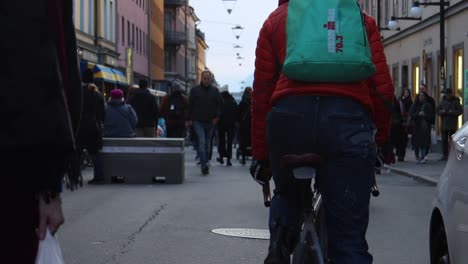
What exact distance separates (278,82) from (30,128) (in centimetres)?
205

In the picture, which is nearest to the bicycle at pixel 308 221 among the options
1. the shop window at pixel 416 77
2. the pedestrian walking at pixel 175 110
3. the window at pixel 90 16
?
the pedestrian walking at pixel 175 110

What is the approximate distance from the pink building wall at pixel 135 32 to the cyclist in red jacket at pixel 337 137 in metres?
50.1

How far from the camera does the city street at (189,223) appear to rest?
8031mm

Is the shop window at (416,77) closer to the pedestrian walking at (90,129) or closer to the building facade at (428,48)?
the building facade at (428,48)

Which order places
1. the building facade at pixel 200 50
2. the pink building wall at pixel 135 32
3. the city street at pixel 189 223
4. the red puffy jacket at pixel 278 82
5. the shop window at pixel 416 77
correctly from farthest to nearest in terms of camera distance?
the building facade at pixel 200 50, the pink building wall at pixel 135 32, the shop window at pixel 416 77, the city street at pixel 189 223, the red puffy jacket at pixel 278 82

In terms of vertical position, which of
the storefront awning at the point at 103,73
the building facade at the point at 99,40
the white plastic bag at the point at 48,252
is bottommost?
the white plastic bag at the point at 48,252

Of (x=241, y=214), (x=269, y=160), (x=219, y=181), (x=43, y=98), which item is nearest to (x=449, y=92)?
(x=219, y=181)

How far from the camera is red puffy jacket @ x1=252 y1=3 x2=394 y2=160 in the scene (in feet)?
14.8

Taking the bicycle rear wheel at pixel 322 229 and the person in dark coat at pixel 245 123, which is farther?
the person in dark coat at pixel 245 123

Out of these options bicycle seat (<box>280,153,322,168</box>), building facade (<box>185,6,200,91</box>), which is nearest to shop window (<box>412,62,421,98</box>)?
bicycle seat (<box>280,153,322,168</box>)

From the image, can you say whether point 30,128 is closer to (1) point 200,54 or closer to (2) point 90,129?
(2) point 90,129

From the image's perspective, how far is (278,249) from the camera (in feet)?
15.4

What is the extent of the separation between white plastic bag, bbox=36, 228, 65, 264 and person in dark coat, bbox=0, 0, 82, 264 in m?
0.02

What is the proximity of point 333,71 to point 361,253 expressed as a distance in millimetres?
790
